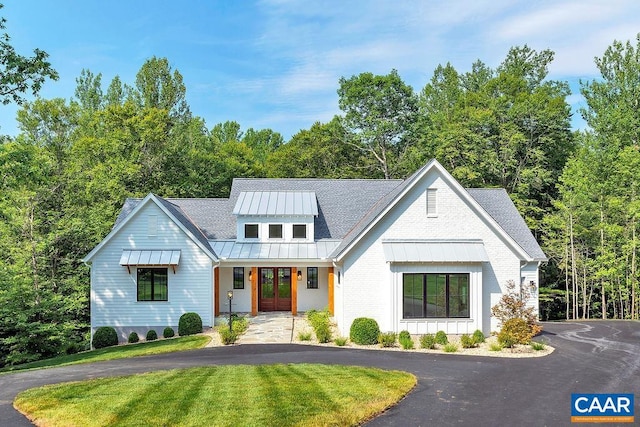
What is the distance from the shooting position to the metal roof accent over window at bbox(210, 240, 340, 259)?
81.2 ft

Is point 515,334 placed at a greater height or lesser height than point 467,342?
greater

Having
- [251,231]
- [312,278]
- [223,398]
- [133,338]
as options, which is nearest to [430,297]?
[312,278]

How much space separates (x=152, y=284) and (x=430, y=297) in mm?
12801

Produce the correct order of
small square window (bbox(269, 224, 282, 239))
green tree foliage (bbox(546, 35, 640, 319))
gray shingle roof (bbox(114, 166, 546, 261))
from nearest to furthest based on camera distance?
gray shingle roof (bbox(114, 166, 546, 261)) → small square window (bbox(269, 224, 282, 239)) → green tree foliage (bbox(546, 35, 640, 319))

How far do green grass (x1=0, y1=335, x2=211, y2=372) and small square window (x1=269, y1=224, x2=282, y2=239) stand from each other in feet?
24.4

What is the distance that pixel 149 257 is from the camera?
2255 cm

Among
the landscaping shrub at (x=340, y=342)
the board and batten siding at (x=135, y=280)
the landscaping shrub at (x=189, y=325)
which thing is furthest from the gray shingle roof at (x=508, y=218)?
the landscaping shrub at (x=189, y=325)

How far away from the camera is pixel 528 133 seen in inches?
1487

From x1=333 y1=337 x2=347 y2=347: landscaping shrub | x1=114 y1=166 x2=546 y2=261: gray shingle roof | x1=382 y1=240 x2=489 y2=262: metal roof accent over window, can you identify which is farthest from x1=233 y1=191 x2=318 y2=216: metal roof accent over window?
x1=333 y1=337 x2=347 y2=347: landscaping shrub

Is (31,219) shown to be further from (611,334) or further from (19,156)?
(611,334)

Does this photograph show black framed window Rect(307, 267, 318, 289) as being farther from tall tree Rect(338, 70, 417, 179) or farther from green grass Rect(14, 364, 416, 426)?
tall tree Rect(338, 70, 417, 179)

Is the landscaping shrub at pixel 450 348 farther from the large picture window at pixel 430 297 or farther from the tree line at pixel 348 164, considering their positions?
the tree line at pixel 348 164

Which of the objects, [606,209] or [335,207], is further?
[606,209]

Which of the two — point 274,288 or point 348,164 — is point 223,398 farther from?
point 348,164
